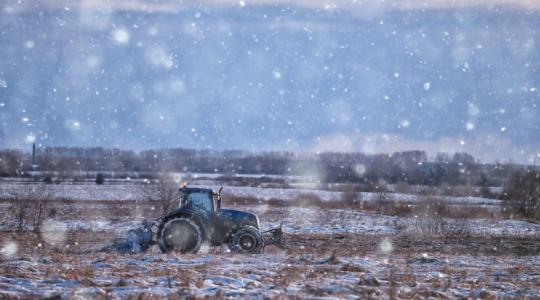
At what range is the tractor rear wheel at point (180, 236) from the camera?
1595 cm

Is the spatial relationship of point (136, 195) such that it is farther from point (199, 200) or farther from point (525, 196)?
point (199, 200)

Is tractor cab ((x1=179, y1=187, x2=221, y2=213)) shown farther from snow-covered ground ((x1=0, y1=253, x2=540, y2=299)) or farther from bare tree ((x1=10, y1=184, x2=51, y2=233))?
bare tree ((x1=10, y1=184, x2=51, y2=233))

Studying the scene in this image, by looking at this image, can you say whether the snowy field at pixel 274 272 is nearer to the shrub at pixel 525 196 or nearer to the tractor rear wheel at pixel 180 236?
the tractor rear wheel at pixel 180 236

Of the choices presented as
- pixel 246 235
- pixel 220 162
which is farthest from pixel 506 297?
pixel 220 162

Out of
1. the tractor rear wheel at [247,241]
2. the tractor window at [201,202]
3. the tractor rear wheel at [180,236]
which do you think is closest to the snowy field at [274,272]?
the tractor rear wheel at [180,236]

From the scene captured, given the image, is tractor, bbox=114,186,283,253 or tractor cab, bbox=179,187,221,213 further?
tractor cab, bbox=179,187,221,213

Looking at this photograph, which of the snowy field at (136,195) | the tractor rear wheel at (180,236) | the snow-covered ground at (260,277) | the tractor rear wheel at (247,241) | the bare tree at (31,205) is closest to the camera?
the snow-covered ground at (260,277)

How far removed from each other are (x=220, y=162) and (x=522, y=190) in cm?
15707

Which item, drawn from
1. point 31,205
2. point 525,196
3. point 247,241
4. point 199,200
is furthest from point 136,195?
point 247,241

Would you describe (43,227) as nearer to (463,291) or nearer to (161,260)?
(161,260)

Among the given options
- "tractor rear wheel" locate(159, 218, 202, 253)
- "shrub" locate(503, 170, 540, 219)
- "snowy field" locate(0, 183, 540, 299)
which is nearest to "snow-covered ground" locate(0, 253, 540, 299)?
"snowy field" locate(0, 183, 540, 299)

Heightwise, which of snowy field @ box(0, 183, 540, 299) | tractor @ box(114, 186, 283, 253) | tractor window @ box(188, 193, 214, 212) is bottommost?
snowy field @ box(0, 183, 540, 299)

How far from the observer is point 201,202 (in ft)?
55.0

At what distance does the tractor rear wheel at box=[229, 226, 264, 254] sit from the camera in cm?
1634
